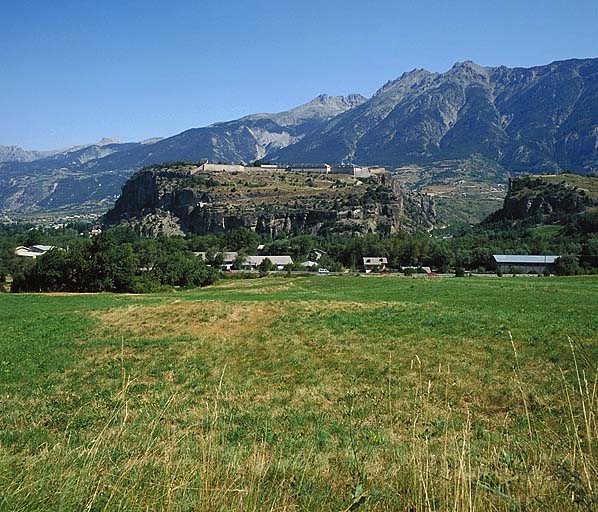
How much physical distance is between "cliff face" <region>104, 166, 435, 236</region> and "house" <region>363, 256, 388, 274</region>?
46.3 m

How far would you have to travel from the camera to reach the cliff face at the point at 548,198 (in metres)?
124

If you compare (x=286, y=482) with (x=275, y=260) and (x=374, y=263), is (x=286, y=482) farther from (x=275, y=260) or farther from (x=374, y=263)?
(x=275, y=260)

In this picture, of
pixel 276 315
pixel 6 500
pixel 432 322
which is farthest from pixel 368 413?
pixel 276 315

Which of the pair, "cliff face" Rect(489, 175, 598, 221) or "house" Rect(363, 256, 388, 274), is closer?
"house" Rect(363, 256, 388, 274)

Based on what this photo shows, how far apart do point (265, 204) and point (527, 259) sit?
90494mm

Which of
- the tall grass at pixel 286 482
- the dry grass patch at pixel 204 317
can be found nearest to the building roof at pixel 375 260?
the dry grass patch at pixel 204 317

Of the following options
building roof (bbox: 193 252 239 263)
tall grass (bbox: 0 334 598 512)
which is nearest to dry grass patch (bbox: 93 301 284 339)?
tall grass (bbox: 0 334 598 512)

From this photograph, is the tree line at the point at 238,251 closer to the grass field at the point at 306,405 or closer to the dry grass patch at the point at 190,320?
the grass field at the point at 306,405

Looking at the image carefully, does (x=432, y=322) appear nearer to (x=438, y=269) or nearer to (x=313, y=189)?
(x=438, y=269)

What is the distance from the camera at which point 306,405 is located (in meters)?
11.3

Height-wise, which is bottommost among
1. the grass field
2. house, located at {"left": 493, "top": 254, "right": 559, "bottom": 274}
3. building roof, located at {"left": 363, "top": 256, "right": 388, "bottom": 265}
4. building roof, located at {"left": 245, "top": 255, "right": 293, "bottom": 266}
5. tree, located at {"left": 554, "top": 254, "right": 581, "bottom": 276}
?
building roof, located at {"left": 245, "top": 255, "right": 293, "bottom": 266}

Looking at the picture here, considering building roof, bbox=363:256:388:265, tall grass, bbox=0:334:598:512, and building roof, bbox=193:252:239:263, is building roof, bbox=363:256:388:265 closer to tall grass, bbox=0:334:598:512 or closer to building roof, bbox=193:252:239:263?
building roof, bbox=193:252:239:263

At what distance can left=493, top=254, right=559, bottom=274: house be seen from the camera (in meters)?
84.1

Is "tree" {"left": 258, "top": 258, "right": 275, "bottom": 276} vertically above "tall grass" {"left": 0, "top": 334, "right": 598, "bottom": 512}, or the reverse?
"tall grass" {"left": 0, "top": 334, "right": 598, "bottom": 512}
